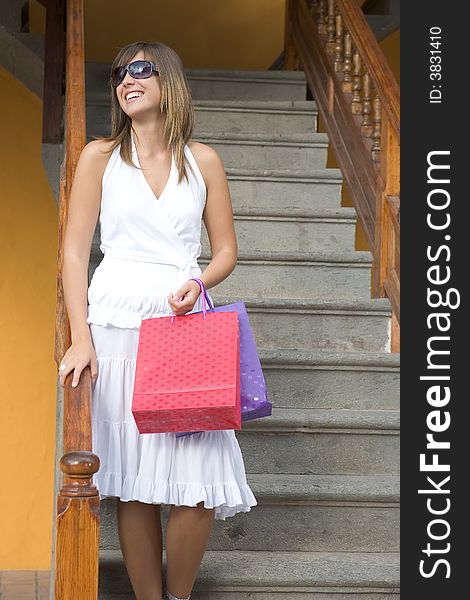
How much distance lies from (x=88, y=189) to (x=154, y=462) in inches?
27.5

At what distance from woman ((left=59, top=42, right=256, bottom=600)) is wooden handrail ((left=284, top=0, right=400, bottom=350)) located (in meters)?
1.65

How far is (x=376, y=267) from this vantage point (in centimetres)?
433

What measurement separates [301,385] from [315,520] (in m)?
0.62

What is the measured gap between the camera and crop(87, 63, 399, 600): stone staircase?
3051mm

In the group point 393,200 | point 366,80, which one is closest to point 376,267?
point 393,200

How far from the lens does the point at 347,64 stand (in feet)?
16.6

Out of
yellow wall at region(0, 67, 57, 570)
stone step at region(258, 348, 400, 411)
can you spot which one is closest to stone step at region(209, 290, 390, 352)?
stone step at region(258, 348, 400, 411)

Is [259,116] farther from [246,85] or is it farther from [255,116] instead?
[246,85]

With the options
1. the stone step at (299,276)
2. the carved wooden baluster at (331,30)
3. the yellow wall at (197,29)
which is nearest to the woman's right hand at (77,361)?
the stone step at (299,276)

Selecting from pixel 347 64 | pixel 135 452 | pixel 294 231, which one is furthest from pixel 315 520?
pixel 347 64

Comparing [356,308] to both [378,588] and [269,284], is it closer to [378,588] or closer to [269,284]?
[269,284]

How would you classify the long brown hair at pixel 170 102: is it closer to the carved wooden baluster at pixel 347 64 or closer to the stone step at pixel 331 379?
the stone step at pixel 331 379

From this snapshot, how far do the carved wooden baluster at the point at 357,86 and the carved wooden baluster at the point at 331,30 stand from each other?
24cm

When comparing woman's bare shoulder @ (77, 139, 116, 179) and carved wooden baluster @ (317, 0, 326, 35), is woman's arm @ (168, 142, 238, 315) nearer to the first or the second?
woman's bare shoulder @ (77, 139, 116, 179)
